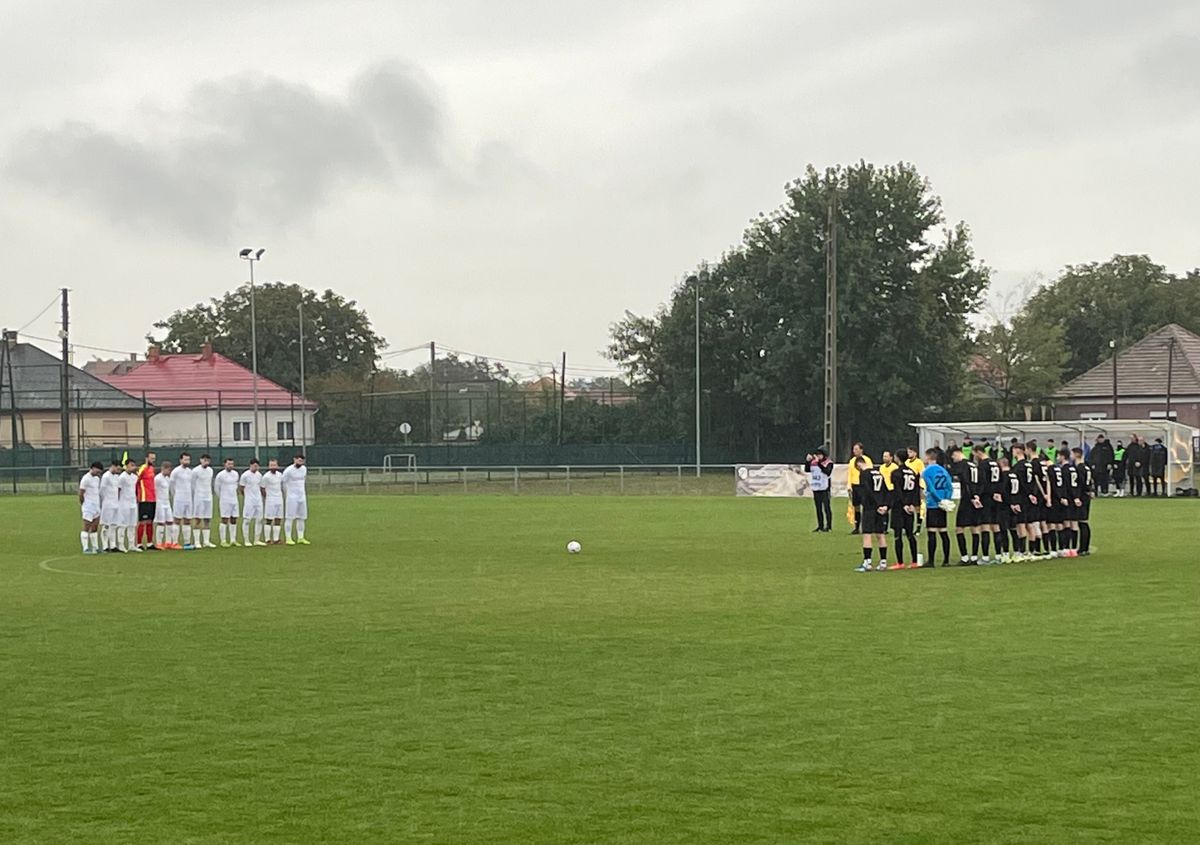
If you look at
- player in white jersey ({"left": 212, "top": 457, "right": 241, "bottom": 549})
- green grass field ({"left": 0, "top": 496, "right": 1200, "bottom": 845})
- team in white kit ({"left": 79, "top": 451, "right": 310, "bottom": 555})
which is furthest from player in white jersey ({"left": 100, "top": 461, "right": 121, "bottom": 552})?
green grass field ({"left": 0, "top": 496, "right": 1200, "bottom": 845})

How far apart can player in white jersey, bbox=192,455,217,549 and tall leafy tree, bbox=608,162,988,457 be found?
39.9 meters

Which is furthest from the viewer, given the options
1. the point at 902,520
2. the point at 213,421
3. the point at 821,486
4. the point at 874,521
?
the point at 213,421

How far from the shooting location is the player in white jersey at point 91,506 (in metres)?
29.0

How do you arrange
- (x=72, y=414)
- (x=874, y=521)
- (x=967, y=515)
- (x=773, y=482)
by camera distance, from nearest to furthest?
1. (x=874, y=521)
2. (x=967, y=515)
3. (x=773, y=482)
4. (x=72, y=414)

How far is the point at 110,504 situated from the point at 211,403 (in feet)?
194

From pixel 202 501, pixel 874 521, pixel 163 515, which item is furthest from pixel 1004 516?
pixel 163 515

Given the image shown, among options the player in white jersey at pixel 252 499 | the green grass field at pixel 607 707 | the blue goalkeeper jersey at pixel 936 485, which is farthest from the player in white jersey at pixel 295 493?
the blue goalkeeper jersey at pixel 936 485

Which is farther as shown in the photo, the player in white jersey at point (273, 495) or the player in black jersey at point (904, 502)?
the player in white jersey at point (273, 495)

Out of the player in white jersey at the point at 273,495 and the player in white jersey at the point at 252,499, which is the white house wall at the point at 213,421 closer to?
the player in white jersey at the point at 252,499

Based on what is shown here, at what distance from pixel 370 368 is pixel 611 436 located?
41.9 meters

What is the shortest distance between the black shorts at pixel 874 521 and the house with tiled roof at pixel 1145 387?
66.4 metres

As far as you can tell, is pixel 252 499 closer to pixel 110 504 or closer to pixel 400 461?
pixel 110 504

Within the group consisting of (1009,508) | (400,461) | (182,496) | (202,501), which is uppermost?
(400,461)

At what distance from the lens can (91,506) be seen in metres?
29.2
